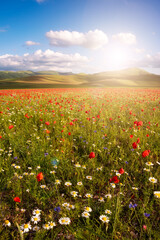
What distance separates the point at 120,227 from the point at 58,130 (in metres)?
3.54

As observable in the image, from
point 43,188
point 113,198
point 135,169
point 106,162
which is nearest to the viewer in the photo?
point 113,198

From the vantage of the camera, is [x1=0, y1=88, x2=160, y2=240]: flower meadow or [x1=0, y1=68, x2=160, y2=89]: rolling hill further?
[x1=0, y1=68, x2=160, y2=89]: rolling hill

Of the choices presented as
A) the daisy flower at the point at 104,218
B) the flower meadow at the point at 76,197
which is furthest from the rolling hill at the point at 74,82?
the daisy flower at the point at 104,218

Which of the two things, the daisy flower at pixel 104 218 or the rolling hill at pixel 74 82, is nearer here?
the daisy flower at pixel 104 218

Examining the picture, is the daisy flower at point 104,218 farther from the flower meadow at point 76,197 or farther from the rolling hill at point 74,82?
the rolling hill at point 74,82

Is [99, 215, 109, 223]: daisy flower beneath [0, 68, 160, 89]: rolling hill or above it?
beneath

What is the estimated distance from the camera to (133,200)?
2504 mm

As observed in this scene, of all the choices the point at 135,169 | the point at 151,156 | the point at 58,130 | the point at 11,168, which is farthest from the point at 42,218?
the point at 58,130

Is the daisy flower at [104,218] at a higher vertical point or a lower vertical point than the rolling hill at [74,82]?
lower

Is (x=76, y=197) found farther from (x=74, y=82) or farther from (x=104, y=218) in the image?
(x=74, y=82)

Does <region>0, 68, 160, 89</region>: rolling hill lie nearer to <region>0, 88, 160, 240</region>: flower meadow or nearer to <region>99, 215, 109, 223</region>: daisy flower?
<region>0, 88, 160, 240</region>: flower meadow

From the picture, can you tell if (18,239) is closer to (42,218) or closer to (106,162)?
(42,218)

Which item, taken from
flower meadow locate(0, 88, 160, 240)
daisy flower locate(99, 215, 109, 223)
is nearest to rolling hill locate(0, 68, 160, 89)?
flower meadow locate(0, 88, 160, 240)

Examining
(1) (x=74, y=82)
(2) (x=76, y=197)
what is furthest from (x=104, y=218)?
(1) (x=74, y=82)
